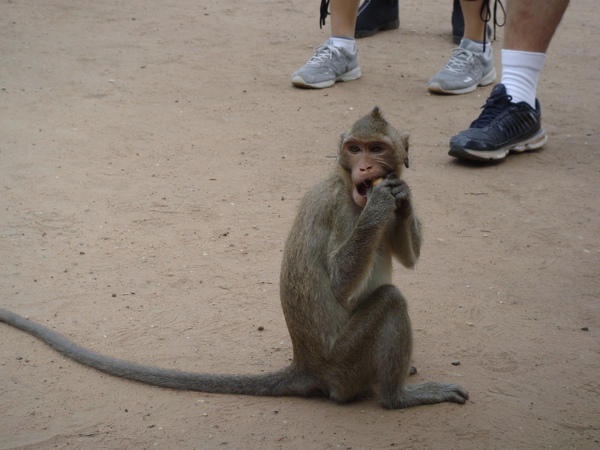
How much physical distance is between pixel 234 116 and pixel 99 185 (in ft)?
7.28

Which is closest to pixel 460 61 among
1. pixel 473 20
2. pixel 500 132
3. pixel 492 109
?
pixel 473 20

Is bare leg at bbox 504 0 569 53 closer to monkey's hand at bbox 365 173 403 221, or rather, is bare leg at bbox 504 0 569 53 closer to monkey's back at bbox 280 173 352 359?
monkey's back at bbox 280 173 352 359

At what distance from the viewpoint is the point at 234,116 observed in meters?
8.95

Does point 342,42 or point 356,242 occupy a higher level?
point 356,242

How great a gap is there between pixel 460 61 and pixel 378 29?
263cm

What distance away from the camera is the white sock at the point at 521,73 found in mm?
8023

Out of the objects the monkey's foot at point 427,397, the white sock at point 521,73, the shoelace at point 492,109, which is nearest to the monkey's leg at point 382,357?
the monkey's foot at point 427,397

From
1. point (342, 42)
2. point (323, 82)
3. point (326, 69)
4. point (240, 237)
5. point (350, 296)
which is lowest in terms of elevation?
point (240, 237)

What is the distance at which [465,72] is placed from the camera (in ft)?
31.6

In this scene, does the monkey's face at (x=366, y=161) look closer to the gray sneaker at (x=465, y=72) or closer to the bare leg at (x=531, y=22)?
the bare leg at (x=531, y=22)

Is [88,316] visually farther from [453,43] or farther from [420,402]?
[453,43]

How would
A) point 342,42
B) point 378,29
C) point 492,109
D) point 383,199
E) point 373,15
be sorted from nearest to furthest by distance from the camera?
point 383,199
point 492,109
point 342,42
point 373,15
point 378,29

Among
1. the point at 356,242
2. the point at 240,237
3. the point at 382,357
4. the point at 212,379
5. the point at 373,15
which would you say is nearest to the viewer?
the point at 356,242

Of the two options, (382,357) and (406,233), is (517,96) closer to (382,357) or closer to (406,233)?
(406,233)
